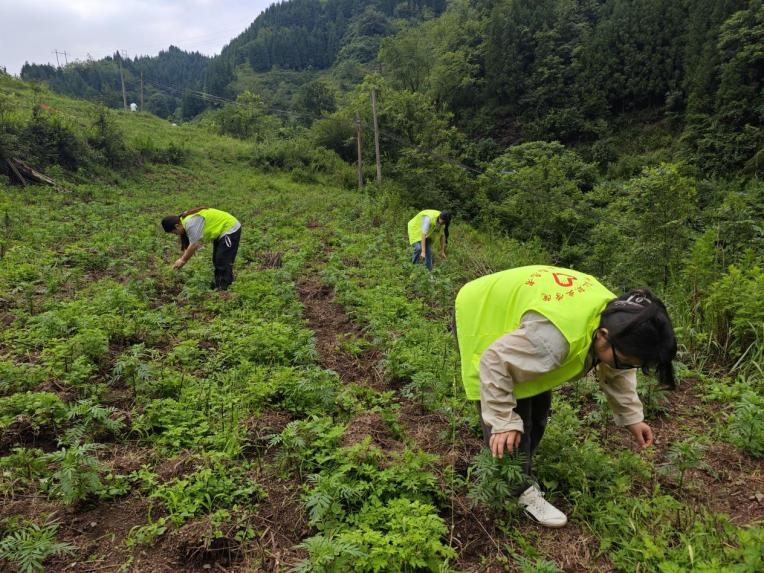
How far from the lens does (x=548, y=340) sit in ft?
6.98

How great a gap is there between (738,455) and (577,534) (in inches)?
63.7

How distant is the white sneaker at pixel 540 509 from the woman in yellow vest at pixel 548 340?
16 cm

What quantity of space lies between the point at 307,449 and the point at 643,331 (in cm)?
220

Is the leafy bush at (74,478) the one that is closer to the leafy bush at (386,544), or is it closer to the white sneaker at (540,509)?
the leafy bush at (386,544)

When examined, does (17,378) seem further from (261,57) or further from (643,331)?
(261,57)

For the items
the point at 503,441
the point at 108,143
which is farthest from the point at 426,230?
the point at 108,143

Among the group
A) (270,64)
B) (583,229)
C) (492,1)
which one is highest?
(270,64)

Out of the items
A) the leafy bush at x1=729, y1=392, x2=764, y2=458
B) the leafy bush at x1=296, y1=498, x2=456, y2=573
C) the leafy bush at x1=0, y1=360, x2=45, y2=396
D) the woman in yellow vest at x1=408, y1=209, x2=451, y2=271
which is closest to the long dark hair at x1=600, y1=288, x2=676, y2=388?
the leafy bush at x1=296, y1=498, x2=456, y2=573

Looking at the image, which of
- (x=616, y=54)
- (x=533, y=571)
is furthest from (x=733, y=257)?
(x=616, y=54)

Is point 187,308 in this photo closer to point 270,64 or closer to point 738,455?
point 738,455

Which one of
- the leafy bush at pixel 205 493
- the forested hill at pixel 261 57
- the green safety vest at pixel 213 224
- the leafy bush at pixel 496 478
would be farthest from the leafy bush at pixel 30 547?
the forested hill at pixel 261 57

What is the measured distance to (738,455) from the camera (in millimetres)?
3330

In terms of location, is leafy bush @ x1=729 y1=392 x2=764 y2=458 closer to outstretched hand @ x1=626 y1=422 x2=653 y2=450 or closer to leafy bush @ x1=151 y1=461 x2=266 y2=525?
outstretched hand @ x1=626 y1=422 x2=653 y2=450

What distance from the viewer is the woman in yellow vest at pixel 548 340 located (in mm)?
2021
